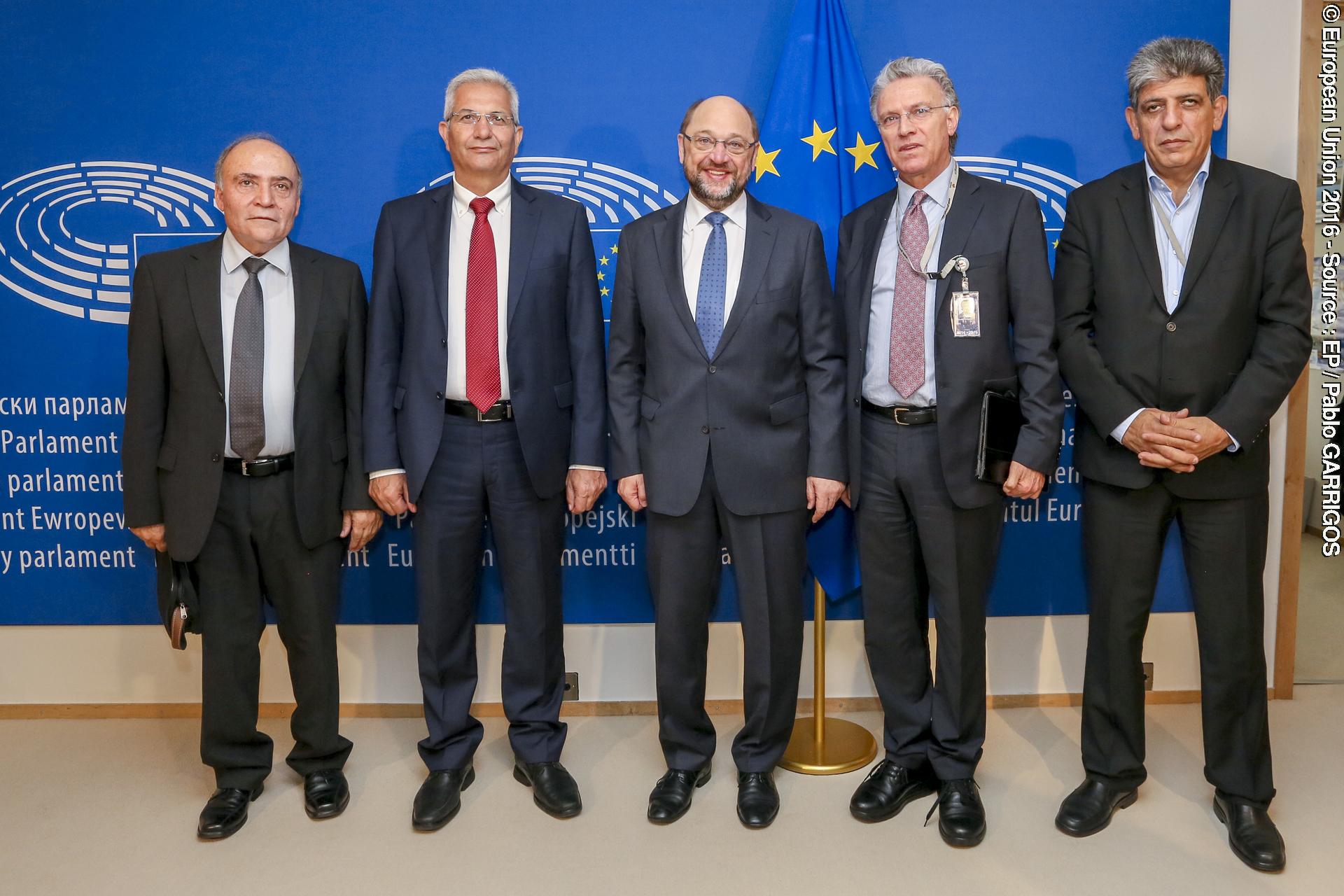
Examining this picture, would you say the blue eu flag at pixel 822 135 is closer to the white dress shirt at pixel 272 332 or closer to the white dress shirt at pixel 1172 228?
the white dress shirt at pixel 1172 228

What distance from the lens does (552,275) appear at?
2879 millimetres

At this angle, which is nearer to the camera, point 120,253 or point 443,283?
point 443,283

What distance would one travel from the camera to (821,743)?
10.9ft

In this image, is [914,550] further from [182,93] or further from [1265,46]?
[182,93]

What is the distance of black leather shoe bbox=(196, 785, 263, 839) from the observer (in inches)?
112

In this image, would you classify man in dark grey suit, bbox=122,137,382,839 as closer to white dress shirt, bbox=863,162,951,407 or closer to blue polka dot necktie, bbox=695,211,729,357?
blue polka dot necktie, bbox=695,211,729,357

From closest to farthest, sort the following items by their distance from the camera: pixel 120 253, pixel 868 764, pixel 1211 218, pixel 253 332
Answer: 1. pixel 1211 218
2. pixel 253 332
3. pixel 868 764
4. pixel 120 253

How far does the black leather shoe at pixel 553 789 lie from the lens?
2.94 m

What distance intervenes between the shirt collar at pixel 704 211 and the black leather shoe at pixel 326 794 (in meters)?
1.94

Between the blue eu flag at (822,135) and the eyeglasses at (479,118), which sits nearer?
the eyeglasses at (479,118)

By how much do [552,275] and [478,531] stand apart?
782 millimetres

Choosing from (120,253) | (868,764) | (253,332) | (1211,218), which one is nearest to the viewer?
(1211,218)

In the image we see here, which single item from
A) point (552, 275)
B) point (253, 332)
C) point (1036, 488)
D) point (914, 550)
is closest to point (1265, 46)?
point (1036, 488)

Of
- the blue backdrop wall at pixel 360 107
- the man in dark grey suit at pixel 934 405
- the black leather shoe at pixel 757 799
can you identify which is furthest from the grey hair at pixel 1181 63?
the black leather shoe at pixel 757 799
